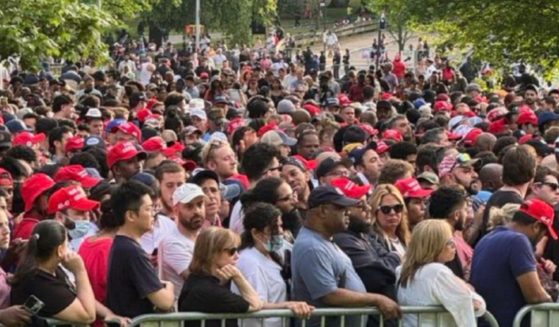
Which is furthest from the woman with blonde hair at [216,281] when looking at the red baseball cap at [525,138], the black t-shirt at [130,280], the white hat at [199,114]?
the white hat at [199,114]

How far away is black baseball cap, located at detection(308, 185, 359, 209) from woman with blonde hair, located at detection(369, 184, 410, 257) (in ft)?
2.77

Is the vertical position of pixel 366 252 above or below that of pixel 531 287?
above

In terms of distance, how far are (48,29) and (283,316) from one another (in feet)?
37.1

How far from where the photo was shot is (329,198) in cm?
942

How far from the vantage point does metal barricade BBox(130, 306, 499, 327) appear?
28.2 feet

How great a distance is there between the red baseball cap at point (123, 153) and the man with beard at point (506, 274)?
4.02 m

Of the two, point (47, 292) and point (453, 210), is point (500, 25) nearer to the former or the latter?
point (453, 210)

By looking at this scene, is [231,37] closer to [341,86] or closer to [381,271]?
[341,86]

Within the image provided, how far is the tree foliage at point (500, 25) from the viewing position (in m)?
25.9

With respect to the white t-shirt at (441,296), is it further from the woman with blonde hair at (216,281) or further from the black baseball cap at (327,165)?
the black baseball cap at (327,165)

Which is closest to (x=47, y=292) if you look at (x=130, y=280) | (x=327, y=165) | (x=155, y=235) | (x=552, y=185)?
(x=130, y=280)

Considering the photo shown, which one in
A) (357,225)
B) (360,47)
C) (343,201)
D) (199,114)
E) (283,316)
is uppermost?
(343,201)

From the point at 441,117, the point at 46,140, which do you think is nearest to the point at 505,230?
the point at 46,140

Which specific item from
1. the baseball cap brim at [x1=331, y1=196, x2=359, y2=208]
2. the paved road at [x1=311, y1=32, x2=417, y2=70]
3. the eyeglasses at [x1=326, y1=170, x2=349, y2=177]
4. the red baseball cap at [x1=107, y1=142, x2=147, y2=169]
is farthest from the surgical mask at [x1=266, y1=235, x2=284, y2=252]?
the paved road at [x1=311, y1=32, x2=417, y2=70]
